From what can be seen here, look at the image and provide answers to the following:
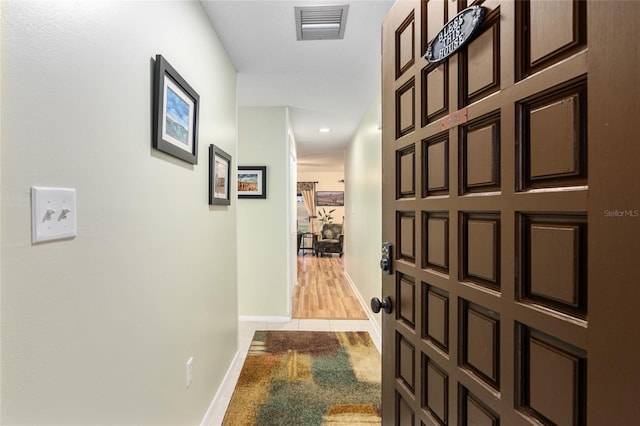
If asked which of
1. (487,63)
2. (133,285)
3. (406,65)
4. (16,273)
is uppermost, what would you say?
(406,65)

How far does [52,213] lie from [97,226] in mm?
155

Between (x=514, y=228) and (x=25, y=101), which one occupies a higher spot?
(x=25, y=101)

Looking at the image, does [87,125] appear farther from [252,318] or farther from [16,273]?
[252,318]

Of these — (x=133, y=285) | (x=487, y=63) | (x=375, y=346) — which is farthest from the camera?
(x=375, y=346)

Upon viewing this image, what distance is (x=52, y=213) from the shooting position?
654 mm

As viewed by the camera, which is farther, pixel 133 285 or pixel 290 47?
pixel 290 47

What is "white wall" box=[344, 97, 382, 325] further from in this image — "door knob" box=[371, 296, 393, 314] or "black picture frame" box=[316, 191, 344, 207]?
"black picture frame" box=[316, 191, 344, 207]

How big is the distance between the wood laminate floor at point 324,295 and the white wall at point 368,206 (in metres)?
0.22

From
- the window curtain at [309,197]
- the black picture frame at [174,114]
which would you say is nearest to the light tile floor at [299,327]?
the black picture frame at [174,114]

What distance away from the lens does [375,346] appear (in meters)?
2.68

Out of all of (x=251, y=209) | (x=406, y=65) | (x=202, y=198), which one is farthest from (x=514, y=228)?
(x=251, y=209)

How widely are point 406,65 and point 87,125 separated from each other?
3.26ft

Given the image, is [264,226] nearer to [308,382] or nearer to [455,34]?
[308,382]

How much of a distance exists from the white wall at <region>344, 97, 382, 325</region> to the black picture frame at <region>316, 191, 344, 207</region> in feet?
15.1
